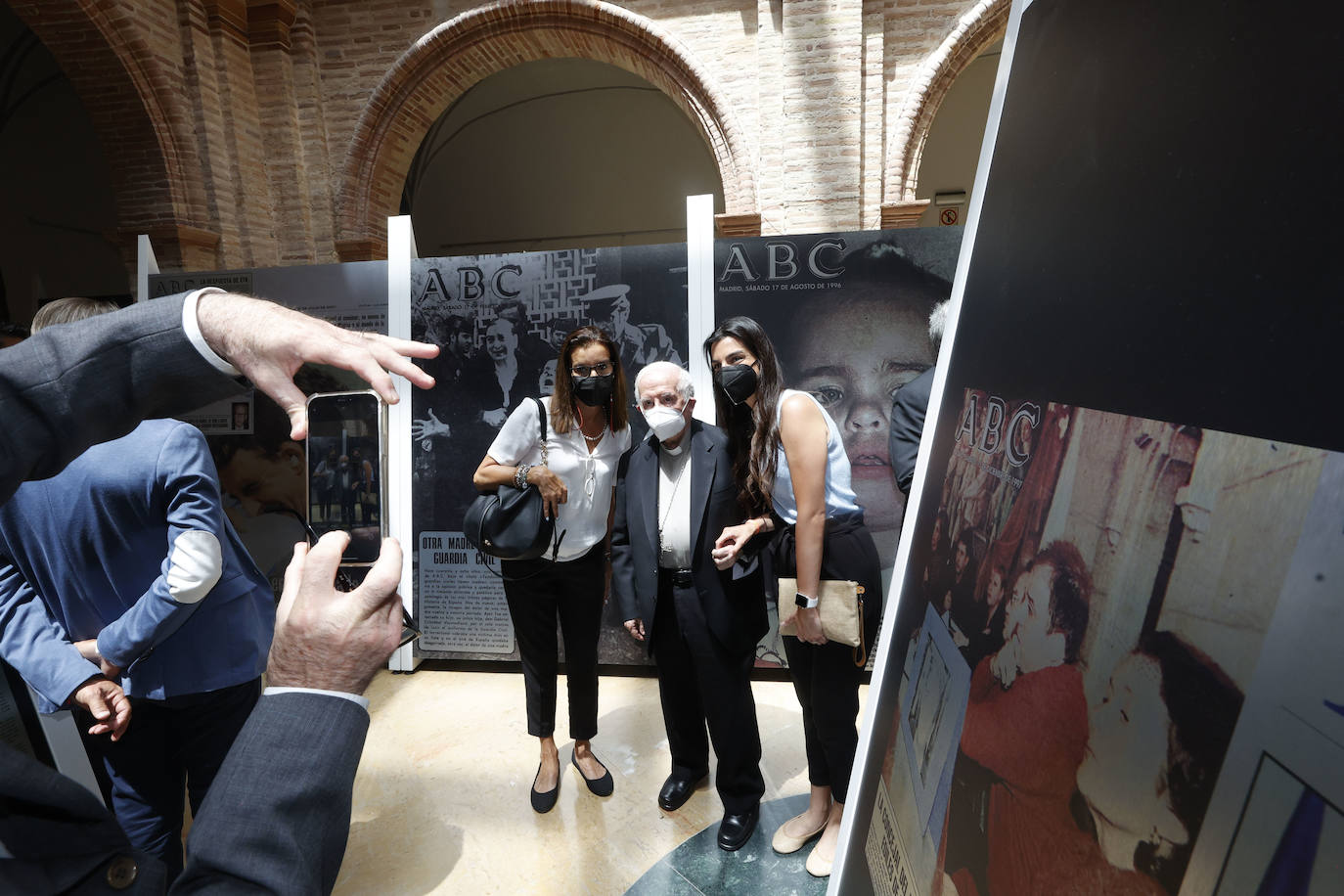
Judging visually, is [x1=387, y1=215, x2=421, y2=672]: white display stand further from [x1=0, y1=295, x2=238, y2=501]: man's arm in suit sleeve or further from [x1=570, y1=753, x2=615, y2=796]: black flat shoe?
Answer: [x1=0, y1=295, x2=238, y2=501]: man's arm in suit sleeve

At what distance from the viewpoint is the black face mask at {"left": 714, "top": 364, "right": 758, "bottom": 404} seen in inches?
91.6

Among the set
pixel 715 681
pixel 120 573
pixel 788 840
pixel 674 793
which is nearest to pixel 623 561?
pixel 715 681

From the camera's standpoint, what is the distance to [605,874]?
8.30 feet

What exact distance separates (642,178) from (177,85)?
24.9ft

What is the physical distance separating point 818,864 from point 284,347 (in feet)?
8.09

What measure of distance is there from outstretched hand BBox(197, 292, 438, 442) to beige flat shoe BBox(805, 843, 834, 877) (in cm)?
235

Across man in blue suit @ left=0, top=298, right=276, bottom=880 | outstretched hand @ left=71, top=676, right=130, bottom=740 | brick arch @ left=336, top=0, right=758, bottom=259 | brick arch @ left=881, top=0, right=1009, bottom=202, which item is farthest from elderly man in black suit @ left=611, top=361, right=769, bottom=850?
brick arch @ left=881, top=0, right=1009, bottom=202

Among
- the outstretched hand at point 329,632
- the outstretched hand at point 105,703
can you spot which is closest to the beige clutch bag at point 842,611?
the outstretched hand at point 329,632

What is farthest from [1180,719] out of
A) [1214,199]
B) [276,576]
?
[276,576]

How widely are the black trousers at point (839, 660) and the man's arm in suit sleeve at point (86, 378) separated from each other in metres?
1.79

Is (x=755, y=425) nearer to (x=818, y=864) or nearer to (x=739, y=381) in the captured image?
(x=739, y=381)

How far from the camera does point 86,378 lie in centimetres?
84

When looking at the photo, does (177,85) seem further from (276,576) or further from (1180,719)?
(1180,719)

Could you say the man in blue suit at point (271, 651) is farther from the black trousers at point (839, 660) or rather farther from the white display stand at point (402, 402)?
the white display stand at point (402, 402)
